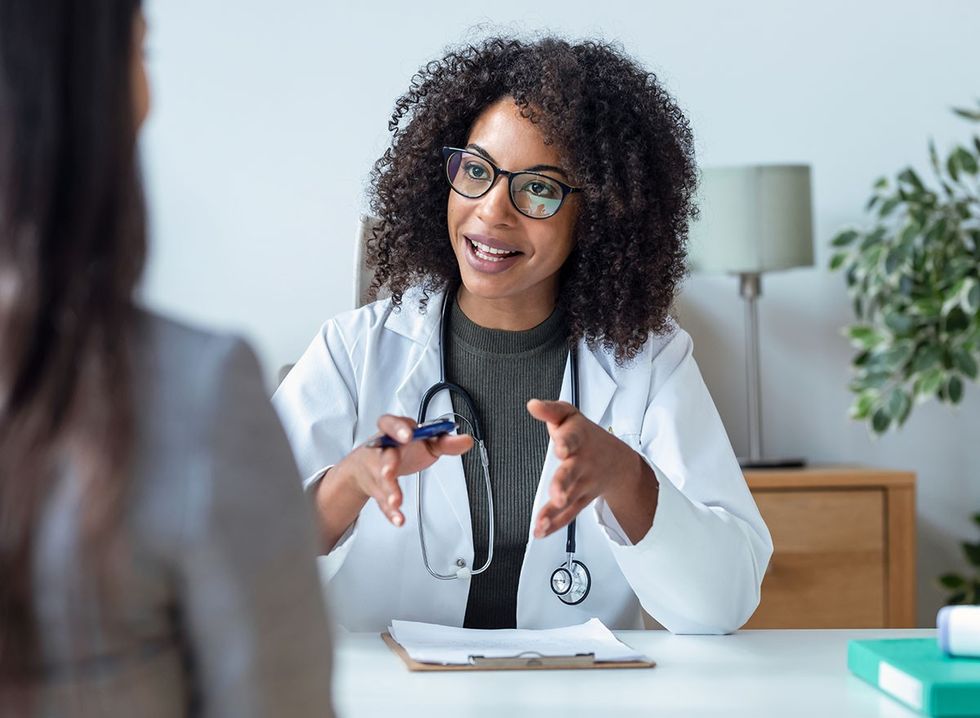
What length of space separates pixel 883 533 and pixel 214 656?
2728 millimetres

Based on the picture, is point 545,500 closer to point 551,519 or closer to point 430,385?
point 430,385

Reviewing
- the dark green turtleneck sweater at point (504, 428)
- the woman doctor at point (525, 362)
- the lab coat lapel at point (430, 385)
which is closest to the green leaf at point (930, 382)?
the woman doctor at point (525, 362)

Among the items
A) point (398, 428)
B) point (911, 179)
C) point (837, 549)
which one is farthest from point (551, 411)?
point (911, 179)

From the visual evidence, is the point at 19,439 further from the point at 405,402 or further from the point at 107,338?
the point at 405,402

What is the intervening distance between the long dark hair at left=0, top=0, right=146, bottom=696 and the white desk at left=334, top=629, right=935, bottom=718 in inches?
21.1

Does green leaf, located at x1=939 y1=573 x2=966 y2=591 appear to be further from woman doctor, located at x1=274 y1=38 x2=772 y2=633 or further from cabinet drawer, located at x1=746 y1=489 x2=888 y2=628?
woman doctor, located at x1=274 y1=38 x2=772 y2=633

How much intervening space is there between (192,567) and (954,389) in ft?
9.47

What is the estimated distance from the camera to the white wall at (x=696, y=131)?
11.2 feet

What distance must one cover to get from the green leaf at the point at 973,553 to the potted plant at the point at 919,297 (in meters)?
0.41

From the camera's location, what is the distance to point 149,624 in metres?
0.64

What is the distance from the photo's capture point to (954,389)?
10.4 feet

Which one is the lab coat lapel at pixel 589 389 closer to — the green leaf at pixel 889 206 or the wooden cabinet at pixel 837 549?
the wooden cabinet at pixel 837 549

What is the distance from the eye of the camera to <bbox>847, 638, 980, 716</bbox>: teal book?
43.6 inches

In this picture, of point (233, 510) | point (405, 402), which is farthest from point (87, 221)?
point (405, 402)
